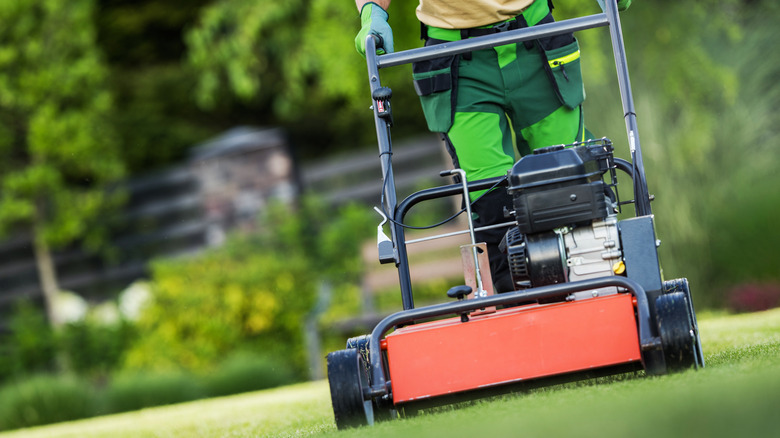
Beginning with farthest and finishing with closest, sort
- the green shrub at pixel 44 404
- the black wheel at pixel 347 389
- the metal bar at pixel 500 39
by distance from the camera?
the green shrub at pixel 44 404, the metal bar at pixel 500 39, the black wheel at pixel 347 389

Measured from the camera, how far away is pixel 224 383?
7.64m

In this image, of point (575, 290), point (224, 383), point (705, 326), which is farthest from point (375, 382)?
point (224, 383)

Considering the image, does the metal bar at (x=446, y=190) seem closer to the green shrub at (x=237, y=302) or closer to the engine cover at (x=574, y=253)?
the engine cover at (x=574, y=253)

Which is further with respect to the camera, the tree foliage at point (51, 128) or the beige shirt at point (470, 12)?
the tree foliage at point (51, 128)

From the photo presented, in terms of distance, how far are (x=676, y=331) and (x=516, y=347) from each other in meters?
0.41

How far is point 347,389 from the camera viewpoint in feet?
9.05

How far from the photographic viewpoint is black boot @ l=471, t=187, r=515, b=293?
3447 mm

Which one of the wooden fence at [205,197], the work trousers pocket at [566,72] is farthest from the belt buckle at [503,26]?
the wooden fence at [205,197]

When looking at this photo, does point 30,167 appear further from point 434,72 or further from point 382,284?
point 434,72

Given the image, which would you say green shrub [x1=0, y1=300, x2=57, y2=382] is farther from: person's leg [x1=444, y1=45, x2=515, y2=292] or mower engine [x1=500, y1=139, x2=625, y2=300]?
mower engine [x1=500, y1=139, x2=625, y2=300]

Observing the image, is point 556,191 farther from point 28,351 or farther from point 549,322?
point 28,351

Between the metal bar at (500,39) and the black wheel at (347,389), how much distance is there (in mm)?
1025

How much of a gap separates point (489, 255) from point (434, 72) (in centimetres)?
64

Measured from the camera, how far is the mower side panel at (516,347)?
8.95 ft
